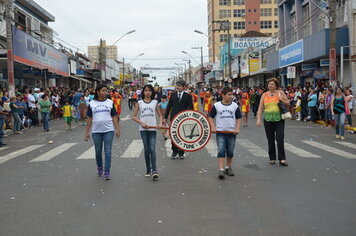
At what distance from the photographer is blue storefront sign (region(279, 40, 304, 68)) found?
102 feet

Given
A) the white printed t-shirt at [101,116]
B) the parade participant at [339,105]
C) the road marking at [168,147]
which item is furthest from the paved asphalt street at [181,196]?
the parade participant at [339,105]

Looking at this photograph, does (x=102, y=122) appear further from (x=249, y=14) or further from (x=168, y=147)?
(x=249, y=14)

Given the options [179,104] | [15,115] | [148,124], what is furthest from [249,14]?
[148,124]

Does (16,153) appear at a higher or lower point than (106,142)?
lower

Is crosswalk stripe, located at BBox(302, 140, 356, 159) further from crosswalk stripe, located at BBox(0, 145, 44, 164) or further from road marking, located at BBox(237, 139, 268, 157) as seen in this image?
crosswalk stripe, located at BBox(0, 145, 44, 164)

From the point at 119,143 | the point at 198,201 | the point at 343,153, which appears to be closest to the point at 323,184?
the point at 198,201

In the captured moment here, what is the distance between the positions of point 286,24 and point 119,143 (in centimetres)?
3136

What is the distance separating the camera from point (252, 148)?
39.4 feet

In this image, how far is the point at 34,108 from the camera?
2166 centimetres

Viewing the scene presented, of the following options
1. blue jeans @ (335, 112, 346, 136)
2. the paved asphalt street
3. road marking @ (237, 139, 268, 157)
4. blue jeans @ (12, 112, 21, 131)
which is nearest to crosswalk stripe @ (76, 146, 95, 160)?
the paved asphalt street

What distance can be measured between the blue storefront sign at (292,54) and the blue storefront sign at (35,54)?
18285 mm

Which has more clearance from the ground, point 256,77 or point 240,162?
point 256,77

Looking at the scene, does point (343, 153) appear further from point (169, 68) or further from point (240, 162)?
point (169, 68)

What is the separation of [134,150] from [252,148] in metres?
3.24
